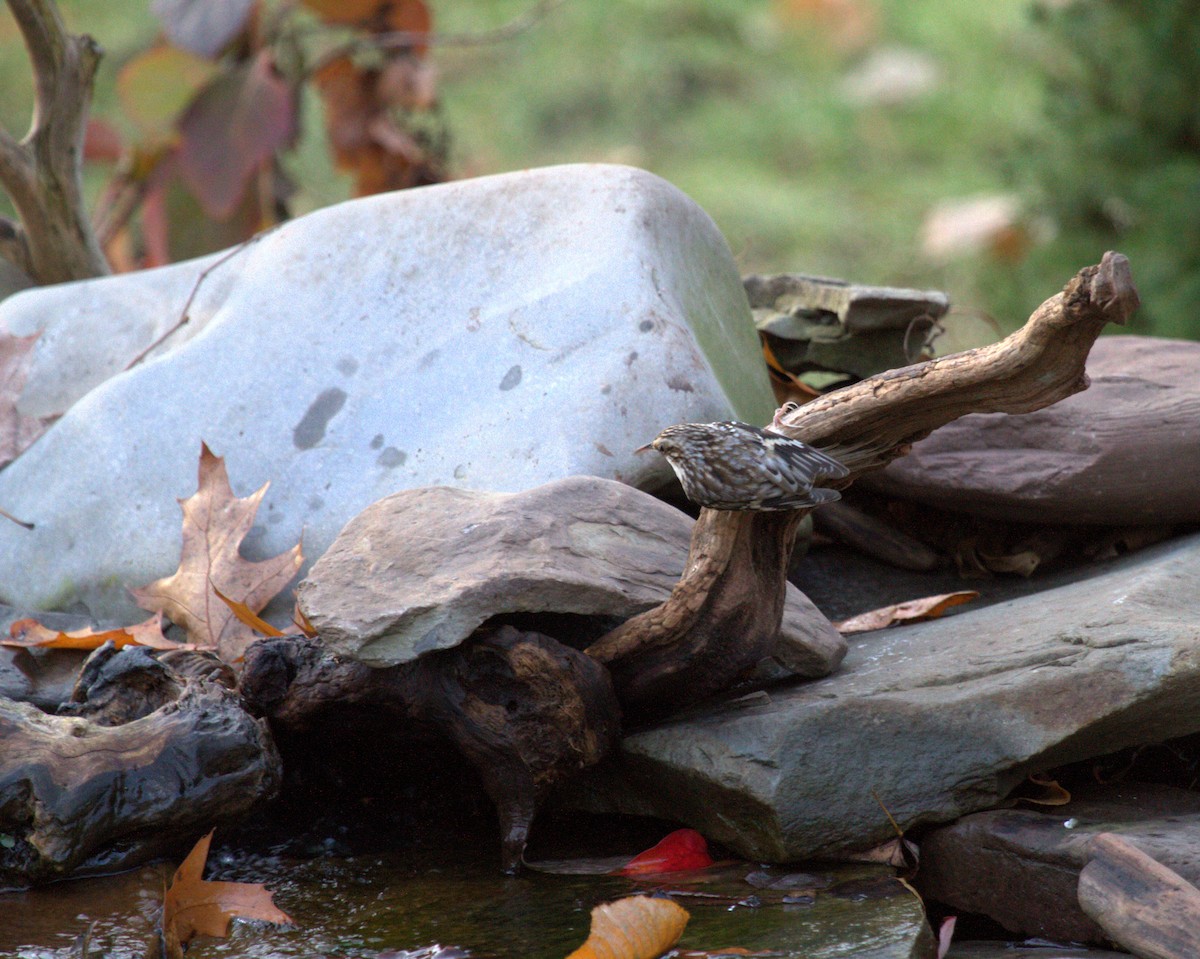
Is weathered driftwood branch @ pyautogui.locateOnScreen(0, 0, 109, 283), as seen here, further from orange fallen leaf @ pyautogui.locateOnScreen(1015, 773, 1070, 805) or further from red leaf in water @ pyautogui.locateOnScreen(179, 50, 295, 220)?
orange fallen leaf @ pyautogui.locateOnScreen(1015, 773, 1070, 805)

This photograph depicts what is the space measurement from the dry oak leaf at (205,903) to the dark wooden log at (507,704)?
25cm

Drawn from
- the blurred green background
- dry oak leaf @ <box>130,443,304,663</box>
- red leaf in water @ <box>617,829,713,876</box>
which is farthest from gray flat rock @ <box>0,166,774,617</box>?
the blurred green background

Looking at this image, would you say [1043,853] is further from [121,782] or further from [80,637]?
[80,637]

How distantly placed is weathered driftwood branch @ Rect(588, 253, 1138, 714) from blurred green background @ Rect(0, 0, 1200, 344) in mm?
3131

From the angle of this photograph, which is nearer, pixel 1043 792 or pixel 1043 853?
pixel 1043 853

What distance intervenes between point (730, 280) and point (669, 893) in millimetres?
1288

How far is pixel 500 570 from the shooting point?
4.82ft

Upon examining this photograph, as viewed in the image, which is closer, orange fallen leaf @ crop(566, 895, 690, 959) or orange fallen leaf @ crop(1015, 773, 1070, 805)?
orange fallen leaf @ crop(566, 895, 690, 959)

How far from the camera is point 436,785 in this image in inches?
69.6

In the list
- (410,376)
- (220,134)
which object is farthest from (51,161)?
(410,376)

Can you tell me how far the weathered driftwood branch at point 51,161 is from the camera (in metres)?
2.90

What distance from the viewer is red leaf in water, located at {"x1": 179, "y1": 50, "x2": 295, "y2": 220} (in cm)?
365

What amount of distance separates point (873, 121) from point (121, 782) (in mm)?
6761

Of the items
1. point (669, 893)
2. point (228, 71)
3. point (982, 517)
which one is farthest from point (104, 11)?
point (669, 893)
